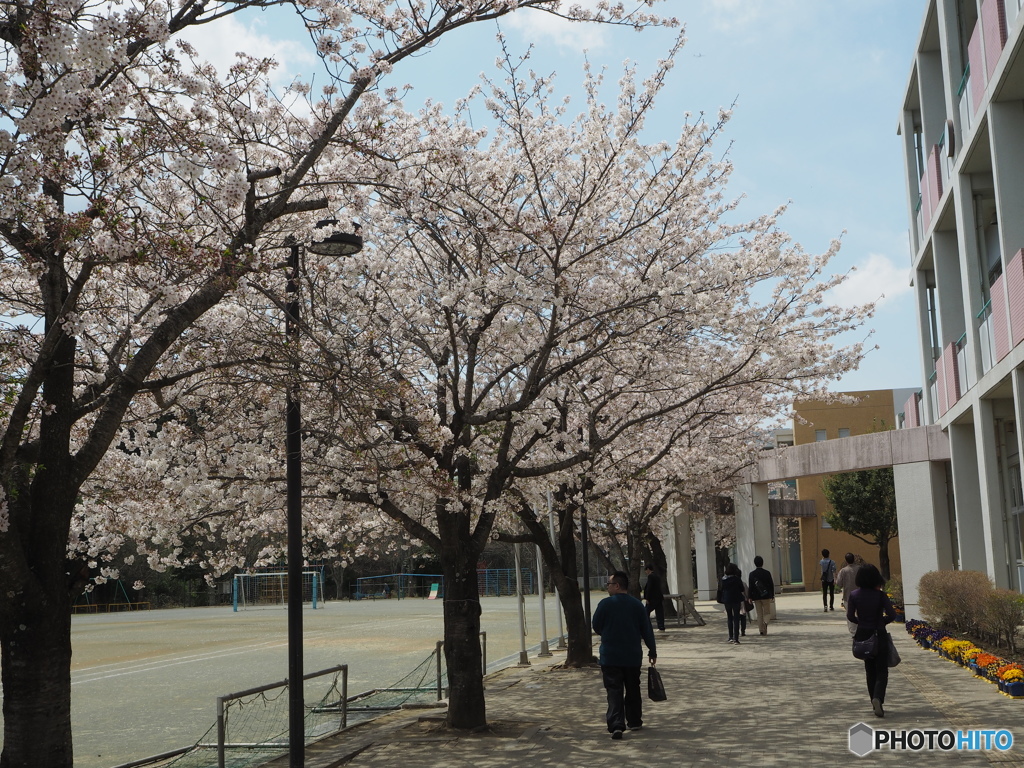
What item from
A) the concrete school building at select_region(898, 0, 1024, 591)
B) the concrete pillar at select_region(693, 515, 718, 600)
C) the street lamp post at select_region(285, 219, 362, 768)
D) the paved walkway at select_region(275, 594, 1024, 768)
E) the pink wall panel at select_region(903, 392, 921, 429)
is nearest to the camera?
the street lamp post at select_region(285, 219, 362, 768)

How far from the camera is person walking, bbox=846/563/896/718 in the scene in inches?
385

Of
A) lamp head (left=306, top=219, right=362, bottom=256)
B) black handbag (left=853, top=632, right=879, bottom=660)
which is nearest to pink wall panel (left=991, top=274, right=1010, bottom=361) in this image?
black handbag (left=853, top=632, right=879, bottom=660)

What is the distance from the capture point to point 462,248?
1110 cm

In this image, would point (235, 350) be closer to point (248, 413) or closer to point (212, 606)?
point (248, 413)

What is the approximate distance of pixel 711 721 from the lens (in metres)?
10.4

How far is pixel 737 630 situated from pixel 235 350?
590 inches

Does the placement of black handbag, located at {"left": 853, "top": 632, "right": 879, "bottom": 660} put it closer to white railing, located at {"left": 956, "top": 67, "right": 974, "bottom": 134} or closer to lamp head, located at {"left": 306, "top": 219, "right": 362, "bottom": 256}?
lamp head, located at {"left": 306, "top": 219, "right": 362, "bottom": 256}

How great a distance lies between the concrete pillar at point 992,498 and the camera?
16.8m

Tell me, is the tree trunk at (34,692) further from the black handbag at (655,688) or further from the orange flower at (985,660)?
the orange flower at (985,660)

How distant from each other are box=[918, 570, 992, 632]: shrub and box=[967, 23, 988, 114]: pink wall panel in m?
7.47

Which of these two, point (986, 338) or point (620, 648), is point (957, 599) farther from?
point (620, 648)

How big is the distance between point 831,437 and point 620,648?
47.0 metres

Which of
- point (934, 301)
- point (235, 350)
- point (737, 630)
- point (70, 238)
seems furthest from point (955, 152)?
point (70, 238)
